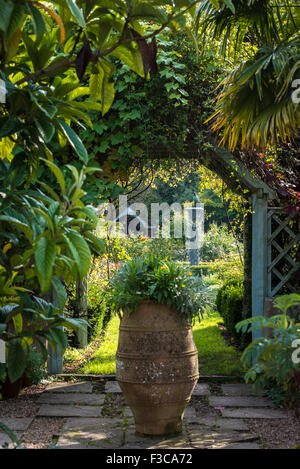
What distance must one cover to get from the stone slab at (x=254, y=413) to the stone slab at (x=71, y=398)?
1179mm

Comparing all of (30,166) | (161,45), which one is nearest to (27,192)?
(30,166)

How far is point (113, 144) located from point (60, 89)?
3.77 m

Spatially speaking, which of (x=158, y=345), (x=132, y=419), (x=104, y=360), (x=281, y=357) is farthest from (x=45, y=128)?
(x=104, y=360)

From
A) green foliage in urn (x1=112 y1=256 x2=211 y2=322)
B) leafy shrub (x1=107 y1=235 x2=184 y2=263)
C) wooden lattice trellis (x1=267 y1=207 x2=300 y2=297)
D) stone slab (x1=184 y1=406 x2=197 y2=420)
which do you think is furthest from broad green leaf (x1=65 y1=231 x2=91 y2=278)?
leafy shrub (x1=107 y1=235 x2=184 y2=263)

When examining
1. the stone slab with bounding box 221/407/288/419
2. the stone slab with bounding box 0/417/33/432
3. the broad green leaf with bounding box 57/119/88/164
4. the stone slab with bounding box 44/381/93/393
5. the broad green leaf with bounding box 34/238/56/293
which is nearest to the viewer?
the broad green leaf with bounding box 34/238/56/293

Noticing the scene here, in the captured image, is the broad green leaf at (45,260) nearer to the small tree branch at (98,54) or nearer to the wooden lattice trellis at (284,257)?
the small tree branch at (98,54)

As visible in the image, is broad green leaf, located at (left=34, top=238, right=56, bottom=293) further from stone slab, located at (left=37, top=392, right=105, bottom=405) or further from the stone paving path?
stone slab, located at (left=37, top=392, right=105, bottom=405)

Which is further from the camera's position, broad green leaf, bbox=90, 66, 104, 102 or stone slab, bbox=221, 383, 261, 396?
stone slab, bbox=221, 383, 261, 396

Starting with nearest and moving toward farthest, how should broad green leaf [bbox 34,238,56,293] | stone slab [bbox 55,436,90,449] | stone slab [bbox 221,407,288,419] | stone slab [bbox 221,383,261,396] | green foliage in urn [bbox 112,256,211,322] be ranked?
broad green leaf [bbox 34,238,56,293] → stone slab [bbox 55,436,90,449] → green foliage in urn [bbox 112,256,211,322] → stone slab [bbox 221,407,288,419] → stone slab [bbox 221,383,261,396]

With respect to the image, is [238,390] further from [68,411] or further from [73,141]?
[73,141]

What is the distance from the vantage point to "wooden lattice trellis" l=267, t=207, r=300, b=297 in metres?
5.75

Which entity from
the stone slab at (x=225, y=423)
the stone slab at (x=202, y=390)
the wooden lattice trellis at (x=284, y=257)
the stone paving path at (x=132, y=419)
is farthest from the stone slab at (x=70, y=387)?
the wooden lattice trellis at (x=284, y=257)

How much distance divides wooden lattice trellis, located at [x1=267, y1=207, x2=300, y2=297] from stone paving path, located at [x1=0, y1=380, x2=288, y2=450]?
1.19m
